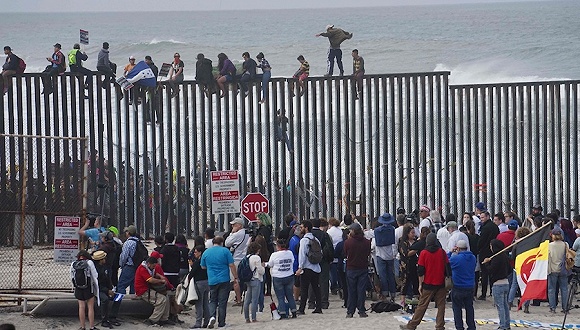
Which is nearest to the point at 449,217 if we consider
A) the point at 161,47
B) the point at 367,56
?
the point at 367,56

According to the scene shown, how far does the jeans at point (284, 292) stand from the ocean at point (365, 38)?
43.3 meters

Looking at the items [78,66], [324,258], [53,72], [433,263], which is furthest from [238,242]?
[78,66]

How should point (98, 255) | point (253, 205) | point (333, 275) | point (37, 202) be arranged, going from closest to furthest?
1. point (98, 255)
2. point (333, 275)
3. point (253, 205)
4. point (37, 202)

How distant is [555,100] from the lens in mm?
23875

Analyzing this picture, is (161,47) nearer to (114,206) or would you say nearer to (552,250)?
(114,206)

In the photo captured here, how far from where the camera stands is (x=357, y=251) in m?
17.2

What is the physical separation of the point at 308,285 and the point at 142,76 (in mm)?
6421

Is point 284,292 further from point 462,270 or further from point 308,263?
point 462,270

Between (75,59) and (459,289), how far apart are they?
10.4 meters

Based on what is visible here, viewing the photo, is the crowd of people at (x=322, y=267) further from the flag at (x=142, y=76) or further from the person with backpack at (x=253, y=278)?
the flag at (x=142, y=76)

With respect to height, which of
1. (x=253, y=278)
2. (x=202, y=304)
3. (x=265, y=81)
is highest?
(x=265, y=81)

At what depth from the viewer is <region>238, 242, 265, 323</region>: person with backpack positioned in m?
17.0

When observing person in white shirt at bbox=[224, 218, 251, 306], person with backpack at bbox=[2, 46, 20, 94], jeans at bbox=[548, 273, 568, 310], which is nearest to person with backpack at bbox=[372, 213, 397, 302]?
person in white shirt at bbox=[224, 218, 251, 306]

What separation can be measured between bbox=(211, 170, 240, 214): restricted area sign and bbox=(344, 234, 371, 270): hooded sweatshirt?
3.36 m
